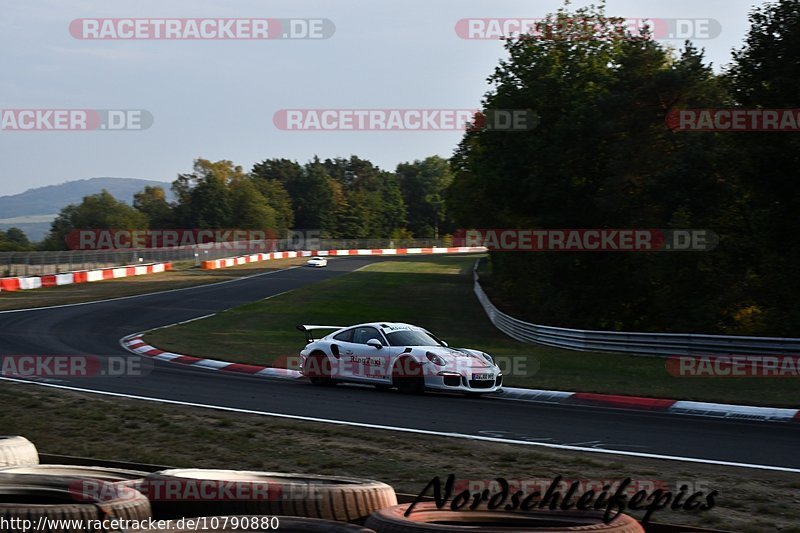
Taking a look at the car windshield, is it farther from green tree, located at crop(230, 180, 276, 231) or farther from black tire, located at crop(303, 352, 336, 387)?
green tree, located at crop(230, 180, 276, 231)

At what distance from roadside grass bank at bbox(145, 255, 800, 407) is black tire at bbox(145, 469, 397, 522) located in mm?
9987

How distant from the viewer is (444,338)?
2709 centimetres

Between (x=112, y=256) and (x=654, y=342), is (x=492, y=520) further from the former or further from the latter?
(x=112, y=256)

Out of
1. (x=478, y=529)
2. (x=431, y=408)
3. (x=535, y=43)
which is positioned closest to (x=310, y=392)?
(x=431, y=408)

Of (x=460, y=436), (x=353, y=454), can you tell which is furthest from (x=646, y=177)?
(x=353, y=454)

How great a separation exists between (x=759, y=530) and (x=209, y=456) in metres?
5.49

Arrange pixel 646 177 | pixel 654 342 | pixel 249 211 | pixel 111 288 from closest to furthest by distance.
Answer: pixel 654 342, pixel 646 177, pixel 111 288, pixel 249 211

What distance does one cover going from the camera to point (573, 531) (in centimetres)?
461

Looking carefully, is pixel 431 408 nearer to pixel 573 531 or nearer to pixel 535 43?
pixel 573 531
